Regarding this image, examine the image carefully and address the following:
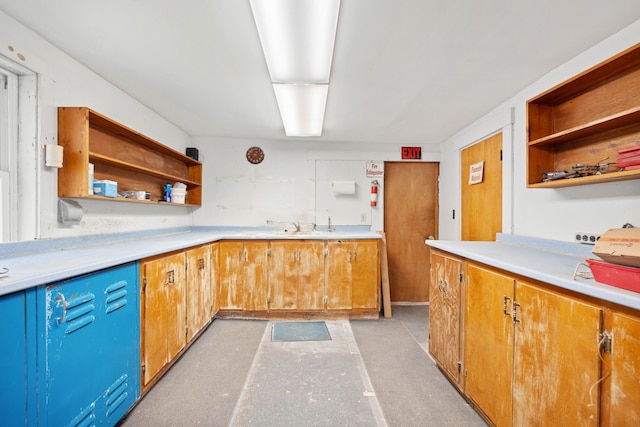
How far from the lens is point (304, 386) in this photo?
1835 mm

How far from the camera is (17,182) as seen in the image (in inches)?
63.6

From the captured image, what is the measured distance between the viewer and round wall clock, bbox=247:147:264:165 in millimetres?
3684

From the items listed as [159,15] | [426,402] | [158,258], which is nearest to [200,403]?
[158,258]

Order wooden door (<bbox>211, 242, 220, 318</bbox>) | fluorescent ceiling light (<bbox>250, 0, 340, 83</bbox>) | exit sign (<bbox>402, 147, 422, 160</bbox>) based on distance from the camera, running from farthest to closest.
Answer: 1. exit sign (<bbox>402, 147, 422, 160</bbox>)
2. wooden door (<bbox>211, 242, 220, 318</bbox>)
3. fluorescent ceiling light (<bbox>250, 0, 340, 83</bbox>)

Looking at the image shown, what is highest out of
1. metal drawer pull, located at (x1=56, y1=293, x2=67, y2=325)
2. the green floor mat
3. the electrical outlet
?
the electrical outlet

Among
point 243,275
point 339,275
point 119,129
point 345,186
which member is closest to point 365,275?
point 339,275

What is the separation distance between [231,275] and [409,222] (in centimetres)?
260

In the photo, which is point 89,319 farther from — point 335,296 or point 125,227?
point 335,296

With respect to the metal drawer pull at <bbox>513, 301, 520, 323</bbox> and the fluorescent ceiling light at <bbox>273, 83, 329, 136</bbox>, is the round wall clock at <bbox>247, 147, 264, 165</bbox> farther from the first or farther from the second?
the metal drawer pull at <bbox>513, 301, 520, 323</bbox>

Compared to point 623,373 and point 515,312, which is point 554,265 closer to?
point 515,312

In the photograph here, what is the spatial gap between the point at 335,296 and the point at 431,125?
2.39 metres

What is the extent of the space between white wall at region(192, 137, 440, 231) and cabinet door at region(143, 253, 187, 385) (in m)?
1.62

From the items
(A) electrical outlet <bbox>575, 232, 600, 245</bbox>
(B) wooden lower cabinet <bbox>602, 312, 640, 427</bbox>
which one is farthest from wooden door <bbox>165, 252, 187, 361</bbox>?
(A) electrical outlet <bbox>575, 232, 600, 245</bbox>

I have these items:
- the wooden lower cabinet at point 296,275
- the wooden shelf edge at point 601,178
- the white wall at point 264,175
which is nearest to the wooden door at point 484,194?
the white wall at point 264,175
